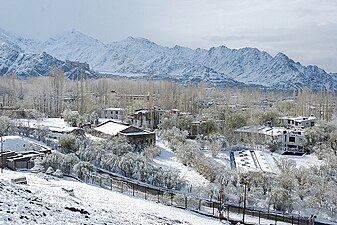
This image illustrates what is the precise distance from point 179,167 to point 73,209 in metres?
16.5

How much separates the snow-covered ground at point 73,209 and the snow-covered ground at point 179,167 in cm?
600

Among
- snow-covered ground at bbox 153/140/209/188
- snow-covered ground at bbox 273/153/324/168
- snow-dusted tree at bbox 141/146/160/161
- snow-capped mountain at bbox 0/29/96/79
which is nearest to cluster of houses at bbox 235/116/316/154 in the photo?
snow-covered ground at bbox 273/153/324/168

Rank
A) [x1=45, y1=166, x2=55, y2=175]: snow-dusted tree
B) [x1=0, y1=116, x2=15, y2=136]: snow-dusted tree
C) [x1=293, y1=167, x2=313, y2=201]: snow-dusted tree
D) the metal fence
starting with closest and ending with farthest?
the metal fence → [x1=45, y1=166, x2=55, y2=175]: snow-dusted tree → [x1=293, y1=167, x2=313, y2=201]: snow-dusted tree → [x1=0, y1=116, x2=15, y2=136]: snow-dusted tree

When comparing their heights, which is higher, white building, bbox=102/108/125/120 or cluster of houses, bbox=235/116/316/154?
white building, bbox=102/108/125/120

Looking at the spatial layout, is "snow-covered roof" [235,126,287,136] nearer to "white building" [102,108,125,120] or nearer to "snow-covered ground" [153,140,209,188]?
"snow-covered ground" [153,140,209,188]

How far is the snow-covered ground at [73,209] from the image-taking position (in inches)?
381

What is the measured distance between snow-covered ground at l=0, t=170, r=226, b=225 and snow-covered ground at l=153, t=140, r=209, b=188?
19.7 feet

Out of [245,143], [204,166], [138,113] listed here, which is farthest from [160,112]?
[204,166]

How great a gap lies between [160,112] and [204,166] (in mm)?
24921

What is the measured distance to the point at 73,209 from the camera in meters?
11.8

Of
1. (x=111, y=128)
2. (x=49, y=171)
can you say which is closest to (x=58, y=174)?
(x=49, y=171)

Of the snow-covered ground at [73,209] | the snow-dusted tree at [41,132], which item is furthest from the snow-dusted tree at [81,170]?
the snow-dusted tree at [41,132]

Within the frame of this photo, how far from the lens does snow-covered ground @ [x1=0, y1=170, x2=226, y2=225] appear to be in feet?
31.8

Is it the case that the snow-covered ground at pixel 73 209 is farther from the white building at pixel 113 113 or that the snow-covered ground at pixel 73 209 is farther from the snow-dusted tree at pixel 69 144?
the white building at pixel 113 113
